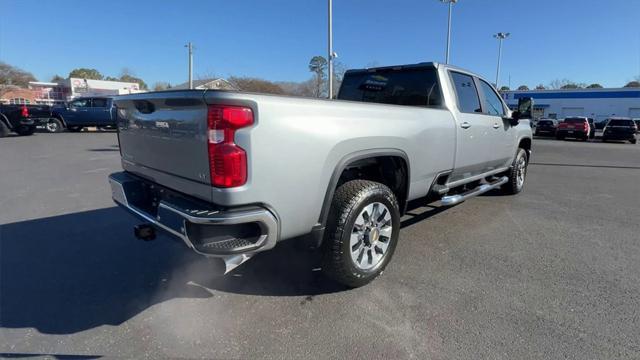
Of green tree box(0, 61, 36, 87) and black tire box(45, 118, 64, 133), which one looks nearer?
black tire box(45, 118, 64, 133)

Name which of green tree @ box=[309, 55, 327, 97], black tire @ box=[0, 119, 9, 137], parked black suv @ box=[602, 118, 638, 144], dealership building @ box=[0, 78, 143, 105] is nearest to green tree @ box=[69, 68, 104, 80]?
dealership building @ box=[0, 78, 143, 105]

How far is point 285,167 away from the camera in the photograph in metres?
2.40

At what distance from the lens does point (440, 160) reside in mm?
3900

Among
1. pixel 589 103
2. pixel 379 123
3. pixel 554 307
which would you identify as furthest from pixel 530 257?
pixel 589 103

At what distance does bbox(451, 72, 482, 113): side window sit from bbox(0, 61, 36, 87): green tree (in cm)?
7094

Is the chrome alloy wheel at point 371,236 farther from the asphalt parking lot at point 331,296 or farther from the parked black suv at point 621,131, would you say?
the parked black suv at point 621,131

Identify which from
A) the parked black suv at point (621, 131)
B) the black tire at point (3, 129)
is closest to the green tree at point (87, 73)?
the black tire at point (3, 129)

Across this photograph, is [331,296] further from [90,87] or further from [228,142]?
[90,87]

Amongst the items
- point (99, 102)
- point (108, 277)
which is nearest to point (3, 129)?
point (99, 102)

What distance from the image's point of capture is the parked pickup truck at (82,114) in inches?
755

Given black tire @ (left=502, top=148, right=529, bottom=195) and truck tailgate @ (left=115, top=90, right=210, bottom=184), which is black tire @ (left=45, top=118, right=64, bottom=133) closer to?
truck tailgate @ (left=115, top=90, right=210, bottom=184)

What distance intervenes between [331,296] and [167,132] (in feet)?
5.87

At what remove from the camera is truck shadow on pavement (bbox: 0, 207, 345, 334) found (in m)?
2.76

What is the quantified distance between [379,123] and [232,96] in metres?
1.33
